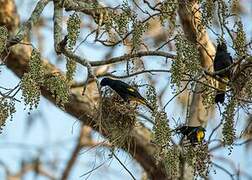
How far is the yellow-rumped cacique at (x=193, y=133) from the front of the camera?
2.75 metres

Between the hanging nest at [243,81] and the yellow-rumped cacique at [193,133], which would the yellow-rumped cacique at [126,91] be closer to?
the yellow-rumped cacique at [193,133]

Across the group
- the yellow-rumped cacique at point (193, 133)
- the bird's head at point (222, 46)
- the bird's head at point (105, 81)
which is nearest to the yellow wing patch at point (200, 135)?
the yellow-rumped cacique at point (193, 133)

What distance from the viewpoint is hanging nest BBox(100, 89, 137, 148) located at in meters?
2.81

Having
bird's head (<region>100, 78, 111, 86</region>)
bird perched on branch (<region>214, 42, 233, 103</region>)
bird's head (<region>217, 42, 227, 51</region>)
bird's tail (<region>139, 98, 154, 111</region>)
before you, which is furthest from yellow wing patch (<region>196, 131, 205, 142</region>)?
bird's head (<region>100, 78, 111, 86</region>)

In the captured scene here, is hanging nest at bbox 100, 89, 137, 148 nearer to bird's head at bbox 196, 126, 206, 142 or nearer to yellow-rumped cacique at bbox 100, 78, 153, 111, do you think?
yellow-rumped cacique at bbox 100, 78, 153, 111

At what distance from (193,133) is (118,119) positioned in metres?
0.34

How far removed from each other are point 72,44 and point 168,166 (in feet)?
2.11

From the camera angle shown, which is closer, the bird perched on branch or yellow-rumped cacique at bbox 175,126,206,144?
yellow-rumped cacique at bbox 175,126,206,144

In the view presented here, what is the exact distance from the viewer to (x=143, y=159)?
486 cm

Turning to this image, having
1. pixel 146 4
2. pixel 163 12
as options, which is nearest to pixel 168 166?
pixel 163 12

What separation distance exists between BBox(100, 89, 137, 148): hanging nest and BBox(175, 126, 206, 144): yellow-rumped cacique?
0.22 metres

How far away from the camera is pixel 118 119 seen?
284cm

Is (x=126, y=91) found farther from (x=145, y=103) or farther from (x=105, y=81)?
(x=105, y=81)

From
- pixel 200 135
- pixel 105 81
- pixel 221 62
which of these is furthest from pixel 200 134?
pixel 105 81
